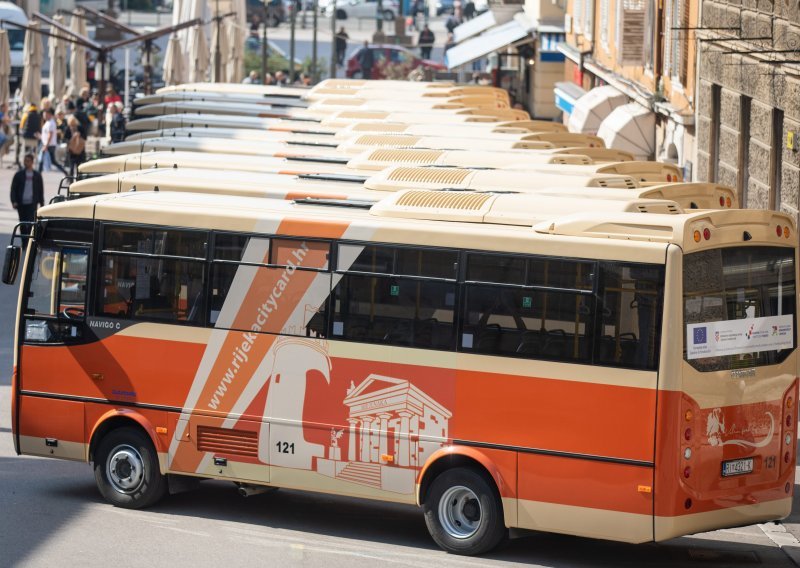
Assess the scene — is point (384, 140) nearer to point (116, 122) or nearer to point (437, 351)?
point (437, 351)

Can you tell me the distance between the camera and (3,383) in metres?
19.1

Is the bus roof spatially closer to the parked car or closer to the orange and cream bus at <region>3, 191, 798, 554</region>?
the orange and cream bus at <region>3, 191, 798, 554</region>

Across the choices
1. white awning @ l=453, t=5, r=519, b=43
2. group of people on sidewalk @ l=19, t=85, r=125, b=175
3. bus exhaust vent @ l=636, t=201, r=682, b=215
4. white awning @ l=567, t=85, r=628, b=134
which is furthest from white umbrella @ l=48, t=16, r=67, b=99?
bus exhaust vent @ l=636, t=201, r=682, b=215

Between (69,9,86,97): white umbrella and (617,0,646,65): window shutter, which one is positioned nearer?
(617,0,646,65): window shutter

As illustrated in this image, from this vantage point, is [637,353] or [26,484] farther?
[26,484]

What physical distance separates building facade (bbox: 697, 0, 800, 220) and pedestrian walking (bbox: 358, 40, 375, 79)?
4242 cm

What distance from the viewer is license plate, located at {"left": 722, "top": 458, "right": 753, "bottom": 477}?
11.9 meters

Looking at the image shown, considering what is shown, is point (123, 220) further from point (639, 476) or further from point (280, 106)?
point (280, 106)

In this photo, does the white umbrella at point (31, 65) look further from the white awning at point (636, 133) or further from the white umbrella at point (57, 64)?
the white awning at point (636, 133)

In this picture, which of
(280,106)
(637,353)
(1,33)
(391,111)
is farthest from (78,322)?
(1,33)

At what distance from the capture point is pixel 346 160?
63.6 ft

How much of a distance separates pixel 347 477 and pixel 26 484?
3.34 metres

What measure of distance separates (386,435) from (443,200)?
6.19 ft

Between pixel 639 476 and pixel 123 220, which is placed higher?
pixel 123 220
